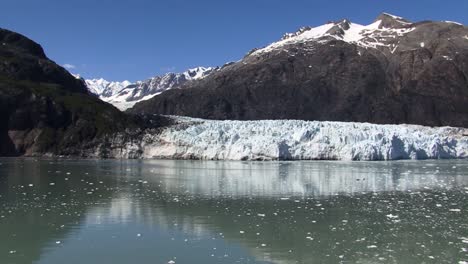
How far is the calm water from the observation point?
32.6 ft

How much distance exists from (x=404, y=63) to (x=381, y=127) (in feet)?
319

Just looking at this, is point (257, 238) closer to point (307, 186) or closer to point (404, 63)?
point (307, 186)

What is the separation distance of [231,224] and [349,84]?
133 meters

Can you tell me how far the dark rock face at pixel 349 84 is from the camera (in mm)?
129375

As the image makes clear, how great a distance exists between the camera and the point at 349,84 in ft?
463

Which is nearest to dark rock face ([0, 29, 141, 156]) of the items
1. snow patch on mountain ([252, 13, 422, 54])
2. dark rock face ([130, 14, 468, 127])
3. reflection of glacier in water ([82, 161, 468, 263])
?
reflection of glacier in water ([82, 161, 468, 263])

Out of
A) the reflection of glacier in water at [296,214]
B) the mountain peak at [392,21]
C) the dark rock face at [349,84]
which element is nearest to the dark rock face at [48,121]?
the reflection of glacier in water at [296,214]

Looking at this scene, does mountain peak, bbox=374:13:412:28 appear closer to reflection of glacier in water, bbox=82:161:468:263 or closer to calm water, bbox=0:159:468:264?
reflection of glacier in water, bbox=82:161:468:263

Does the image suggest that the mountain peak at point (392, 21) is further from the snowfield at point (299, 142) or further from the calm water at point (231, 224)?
the calm water at point (231, 224)

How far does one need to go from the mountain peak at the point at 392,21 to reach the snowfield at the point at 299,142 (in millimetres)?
130075

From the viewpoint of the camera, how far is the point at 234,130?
50.9 meters

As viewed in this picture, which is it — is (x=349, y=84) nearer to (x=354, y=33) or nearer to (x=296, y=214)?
(x=354, y=33)

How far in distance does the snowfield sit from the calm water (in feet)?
87.5


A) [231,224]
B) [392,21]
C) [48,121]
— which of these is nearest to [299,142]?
[48,121]
